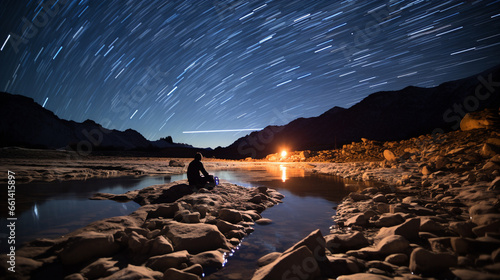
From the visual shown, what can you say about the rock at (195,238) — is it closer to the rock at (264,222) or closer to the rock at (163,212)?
the rock at (163,212)

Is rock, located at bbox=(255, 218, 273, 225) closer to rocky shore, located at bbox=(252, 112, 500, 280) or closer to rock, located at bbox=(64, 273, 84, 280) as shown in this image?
rocky shore, located at bbox=(252, 112, 500, 280)

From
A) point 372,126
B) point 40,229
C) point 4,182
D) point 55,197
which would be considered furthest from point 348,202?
point 372,126

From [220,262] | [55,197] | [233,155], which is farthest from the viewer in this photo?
[233,155]

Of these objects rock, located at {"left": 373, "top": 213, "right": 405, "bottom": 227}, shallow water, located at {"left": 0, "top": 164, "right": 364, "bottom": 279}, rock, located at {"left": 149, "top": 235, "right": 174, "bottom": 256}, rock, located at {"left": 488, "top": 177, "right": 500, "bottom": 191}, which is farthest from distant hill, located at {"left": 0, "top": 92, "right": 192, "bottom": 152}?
rock, located at {"left": 488, "top": 177, "right": 500, "bottom": 191}

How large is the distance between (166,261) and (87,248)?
1.40m

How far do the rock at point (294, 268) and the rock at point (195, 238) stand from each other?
1.31 meters

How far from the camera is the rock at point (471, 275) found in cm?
227

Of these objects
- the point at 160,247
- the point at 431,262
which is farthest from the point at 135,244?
the point at 431,262

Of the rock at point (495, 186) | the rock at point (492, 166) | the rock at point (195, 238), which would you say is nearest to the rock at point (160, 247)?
the rock at point (195, 238)

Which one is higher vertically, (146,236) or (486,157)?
(486,157)

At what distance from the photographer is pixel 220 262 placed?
10.7 ft

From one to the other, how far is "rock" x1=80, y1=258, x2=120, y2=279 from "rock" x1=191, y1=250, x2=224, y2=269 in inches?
44.9

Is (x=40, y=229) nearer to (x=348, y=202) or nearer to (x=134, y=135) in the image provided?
(x=348, y=202)

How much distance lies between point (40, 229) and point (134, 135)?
219 meters
